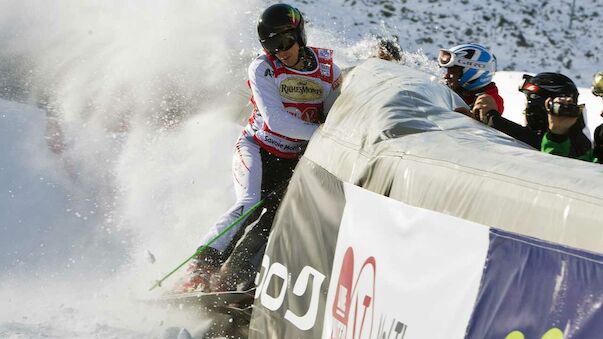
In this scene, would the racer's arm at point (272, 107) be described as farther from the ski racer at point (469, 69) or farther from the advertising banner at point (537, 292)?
the advertising banner at point (537, 292)

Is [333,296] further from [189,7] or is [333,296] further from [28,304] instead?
[189,7]

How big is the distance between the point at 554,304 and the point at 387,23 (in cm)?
1838

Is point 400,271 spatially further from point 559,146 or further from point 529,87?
point 529,87

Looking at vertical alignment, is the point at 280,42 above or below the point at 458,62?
above

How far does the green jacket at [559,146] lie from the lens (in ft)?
11.1

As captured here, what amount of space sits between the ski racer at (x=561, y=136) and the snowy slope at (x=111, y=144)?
2325 mm

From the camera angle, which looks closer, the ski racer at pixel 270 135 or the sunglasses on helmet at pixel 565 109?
the sunglasses on helmet at pixel 565 109

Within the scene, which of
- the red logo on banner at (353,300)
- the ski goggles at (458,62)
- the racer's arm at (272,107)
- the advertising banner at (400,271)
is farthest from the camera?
the ski goggles at (458,62)

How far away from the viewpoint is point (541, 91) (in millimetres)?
3895

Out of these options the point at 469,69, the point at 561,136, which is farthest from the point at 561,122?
the point at 469,69

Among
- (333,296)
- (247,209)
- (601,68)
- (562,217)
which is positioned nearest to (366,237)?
(333,296)

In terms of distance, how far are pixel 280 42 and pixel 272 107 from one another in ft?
1.29

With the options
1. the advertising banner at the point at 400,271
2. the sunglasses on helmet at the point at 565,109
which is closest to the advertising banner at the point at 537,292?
the advertising banner at the point at 400,271

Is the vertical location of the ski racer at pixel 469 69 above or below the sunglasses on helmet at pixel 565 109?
below
